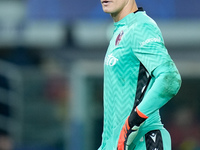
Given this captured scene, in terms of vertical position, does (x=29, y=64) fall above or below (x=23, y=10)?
below

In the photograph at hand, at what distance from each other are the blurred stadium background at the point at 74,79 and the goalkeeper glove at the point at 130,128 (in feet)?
25.5

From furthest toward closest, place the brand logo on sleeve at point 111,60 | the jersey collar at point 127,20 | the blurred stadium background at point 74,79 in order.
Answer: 1. the blurred stadium background at point 74,79
2. the jersey collar at point 127,20
3. the brand logo on sleeve at point 111,60

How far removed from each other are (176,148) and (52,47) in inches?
190

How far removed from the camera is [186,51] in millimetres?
13328

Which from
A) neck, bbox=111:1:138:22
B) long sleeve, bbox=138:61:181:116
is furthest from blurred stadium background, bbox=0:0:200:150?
long sleeve, bbox=138:61:181:116

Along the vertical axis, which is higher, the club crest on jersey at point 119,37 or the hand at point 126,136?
the club crest on jersey at point 119,37

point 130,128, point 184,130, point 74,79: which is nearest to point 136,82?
point 130,128

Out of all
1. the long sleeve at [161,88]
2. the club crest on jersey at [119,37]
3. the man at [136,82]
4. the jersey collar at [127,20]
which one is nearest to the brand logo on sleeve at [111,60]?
the man at [136,82]

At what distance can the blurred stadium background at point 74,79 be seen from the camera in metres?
12.7

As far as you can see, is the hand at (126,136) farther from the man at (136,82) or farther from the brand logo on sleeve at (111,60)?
the brand logo on sleeve at (111,60)

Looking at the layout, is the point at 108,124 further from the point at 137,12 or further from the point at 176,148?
the point at 176,148

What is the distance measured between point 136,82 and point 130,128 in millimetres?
359

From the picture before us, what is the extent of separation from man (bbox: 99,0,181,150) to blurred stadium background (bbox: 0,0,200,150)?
24.2 feet

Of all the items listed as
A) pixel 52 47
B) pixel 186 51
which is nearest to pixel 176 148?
pixel 186 51
